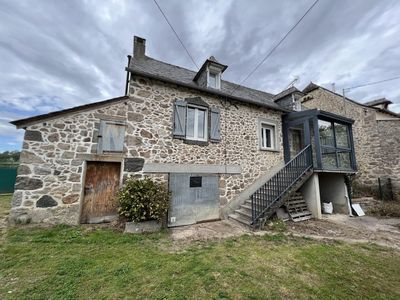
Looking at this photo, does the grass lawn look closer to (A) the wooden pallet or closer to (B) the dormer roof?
(A) the wooden pallet

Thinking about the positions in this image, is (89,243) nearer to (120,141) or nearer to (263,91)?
(120,141)

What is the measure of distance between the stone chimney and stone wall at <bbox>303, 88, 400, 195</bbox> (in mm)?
13751

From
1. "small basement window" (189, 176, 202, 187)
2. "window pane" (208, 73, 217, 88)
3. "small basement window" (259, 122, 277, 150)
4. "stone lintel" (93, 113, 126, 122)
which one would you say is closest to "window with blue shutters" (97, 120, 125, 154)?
"stone lintel" (93, 113, 126, 122)

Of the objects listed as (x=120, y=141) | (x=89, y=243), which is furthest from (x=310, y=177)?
(x=89, y=243)

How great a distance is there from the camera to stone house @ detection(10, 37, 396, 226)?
5129 mm

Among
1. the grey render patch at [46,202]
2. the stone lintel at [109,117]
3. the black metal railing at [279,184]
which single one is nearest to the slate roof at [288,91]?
the black metal railing at [279,184]

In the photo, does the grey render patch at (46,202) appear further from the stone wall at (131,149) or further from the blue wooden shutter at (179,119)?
the blue wooden shutter at (179,119)

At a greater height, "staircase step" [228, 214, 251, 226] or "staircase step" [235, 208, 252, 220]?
"staircase step" [235, 208, 252, 220]

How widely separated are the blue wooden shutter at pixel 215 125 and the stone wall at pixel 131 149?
0.26 metres

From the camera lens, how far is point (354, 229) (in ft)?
20.0

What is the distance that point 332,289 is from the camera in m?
2.81

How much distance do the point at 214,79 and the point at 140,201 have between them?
623 centimetres

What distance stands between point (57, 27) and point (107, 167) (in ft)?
16.0

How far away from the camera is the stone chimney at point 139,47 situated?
816cm
